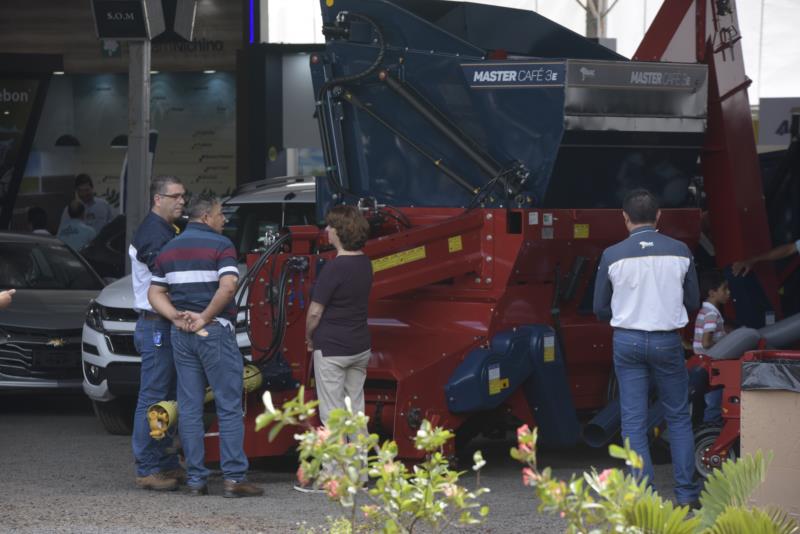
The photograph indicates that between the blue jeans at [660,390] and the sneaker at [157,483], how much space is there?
2.80 meters

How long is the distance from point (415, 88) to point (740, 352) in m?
2.72

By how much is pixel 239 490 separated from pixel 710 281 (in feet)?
11.3

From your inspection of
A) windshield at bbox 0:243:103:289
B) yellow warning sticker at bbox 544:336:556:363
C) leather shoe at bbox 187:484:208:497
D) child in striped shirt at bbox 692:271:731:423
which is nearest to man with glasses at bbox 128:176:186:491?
leather shoe at bbox 187:484:208:497

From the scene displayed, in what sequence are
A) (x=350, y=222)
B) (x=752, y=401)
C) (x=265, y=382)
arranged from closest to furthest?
(x=752, y=401), (x=350, y=222), (x=265, y=382)

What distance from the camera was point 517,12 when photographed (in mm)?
10648

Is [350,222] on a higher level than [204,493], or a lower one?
higher

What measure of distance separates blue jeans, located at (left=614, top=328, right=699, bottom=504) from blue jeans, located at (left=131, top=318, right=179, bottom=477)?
2.73 meters

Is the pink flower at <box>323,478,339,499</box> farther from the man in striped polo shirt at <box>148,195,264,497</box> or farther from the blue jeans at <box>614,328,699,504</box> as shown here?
the man in striped polo shirt at <box>148,195,264,497</box>

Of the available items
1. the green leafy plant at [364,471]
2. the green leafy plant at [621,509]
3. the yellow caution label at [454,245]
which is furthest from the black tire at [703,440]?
the green leafy plant at [364,471]

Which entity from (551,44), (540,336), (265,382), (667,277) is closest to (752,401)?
(667,277)

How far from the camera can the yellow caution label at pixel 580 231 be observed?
9.84 meters

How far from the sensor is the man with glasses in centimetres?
917

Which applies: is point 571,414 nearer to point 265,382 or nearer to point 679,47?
point 265,382

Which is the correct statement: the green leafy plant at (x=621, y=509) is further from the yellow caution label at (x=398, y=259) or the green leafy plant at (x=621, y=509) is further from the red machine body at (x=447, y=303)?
the yellow caution label at (x=398, y=259)
